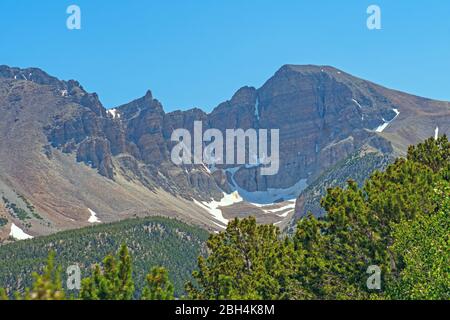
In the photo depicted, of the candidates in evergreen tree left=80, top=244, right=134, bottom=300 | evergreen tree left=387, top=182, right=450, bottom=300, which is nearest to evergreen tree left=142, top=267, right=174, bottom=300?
evergreen tree left=80, top=244, right=134, bottom=300

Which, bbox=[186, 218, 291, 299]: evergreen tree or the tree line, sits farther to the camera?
bbox=[186, 218, 291, 299]: evergreen tree

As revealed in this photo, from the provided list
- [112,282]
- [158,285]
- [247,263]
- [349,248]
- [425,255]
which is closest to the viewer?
[158,285]

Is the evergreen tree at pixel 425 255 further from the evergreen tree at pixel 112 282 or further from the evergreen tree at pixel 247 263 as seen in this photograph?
the evergreen tree at pixel 112 282

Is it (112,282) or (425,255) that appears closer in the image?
(112,282)

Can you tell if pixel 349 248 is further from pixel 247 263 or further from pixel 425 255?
pixel 425 255

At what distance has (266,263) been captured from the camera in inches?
1934

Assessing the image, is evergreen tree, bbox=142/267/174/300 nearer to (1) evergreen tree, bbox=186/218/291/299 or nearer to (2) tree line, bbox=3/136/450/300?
(2) tree line, bbox=3/136/450/300

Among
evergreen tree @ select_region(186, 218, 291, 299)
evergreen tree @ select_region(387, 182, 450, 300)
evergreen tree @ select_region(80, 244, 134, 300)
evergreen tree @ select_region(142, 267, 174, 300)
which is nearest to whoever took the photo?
evergreen tree @ select_region(142, 267, 174, 300)

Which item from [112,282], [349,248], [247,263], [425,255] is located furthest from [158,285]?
[247,263]

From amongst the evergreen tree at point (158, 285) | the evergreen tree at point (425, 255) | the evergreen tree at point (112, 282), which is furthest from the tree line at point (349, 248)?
the evergreen tree at point (158, 285)
